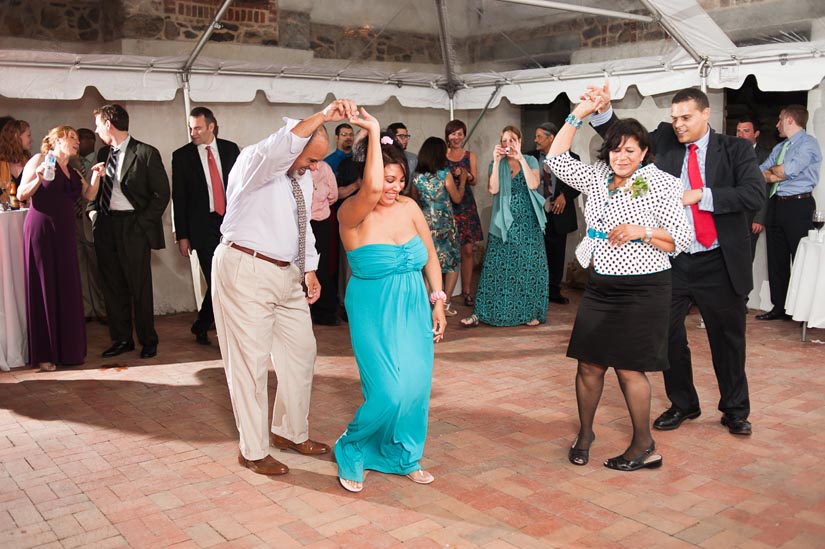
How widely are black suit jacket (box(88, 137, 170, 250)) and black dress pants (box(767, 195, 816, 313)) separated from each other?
5.29 meters

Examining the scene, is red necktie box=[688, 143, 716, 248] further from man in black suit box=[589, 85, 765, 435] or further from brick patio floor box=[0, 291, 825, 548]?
brick patio floor box=[0, 291, 825, 548]

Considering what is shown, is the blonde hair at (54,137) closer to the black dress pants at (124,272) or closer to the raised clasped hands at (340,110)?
the black dress pants at (124,272)

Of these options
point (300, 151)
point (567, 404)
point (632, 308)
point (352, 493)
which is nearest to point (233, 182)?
point (300, 151)

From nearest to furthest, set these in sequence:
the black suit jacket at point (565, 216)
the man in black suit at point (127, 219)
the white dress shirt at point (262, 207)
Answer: the white dress shirt at point (262, 207) → the man in black suit at point (127, 219) → the black suit jacket at point (565, 216)

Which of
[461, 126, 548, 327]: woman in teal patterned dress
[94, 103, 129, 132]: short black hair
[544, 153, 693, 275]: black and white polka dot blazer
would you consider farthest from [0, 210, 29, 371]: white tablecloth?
[544, 153, 693, 275]: black and white polka dot blazer

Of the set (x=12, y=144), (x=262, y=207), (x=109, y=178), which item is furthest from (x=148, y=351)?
(x=262, y=207)

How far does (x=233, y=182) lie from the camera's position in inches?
152

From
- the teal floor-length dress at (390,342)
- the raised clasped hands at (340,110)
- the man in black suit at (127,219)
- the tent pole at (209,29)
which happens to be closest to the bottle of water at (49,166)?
the man in black suit at (127,219)

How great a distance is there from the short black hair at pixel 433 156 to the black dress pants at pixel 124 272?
8.42ft

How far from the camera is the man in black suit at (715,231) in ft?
14.1

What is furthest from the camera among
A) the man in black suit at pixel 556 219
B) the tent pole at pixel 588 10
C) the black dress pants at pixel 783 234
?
the man in black suit at pixel 556 219

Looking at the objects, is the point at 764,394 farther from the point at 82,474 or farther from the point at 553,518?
the point at 82,474

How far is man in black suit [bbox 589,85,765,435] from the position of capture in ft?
14.1

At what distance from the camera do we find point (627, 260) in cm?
394
